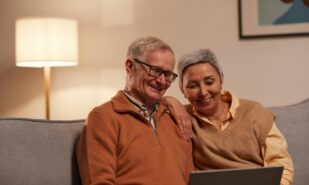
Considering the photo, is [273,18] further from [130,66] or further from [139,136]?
[139,136]

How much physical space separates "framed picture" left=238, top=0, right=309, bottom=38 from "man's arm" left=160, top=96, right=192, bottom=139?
917mm

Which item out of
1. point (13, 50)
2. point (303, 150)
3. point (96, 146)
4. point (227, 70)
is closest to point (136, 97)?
point (96, 146)

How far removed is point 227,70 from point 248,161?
91 centimetres

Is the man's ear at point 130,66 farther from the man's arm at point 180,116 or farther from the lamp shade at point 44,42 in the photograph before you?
the lamp shade at point 44,42

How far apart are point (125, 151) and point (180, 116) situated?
0.33m

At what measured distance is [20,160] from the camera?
1579 millimetres

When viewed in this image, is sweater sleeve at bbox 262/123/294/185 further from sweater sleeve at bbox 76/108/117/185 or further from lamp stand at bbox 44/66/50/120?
lamp stand at bbox 44/66/50/120

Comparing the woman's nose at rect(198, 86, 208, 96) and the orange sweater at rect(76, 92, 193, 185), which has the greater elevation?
the woman's nose at rect(198, 86, 208, 96)

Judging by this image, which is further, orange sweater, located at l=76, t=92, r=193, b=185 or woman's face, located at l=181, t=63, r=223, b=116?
woman's face, located at l=181, t=63, r=223, b=116

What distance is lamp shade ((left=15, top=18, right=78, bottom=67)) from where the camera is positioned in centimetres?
235

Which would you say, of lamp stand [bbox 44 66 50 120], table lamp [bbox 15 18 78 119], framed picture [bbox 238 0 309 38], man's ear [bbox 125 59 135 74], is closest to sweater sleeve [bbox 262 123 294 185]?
man's ear [bbox 125 59 135 74]

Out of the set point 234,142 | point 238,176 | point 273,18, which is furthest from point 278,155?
point 273,18

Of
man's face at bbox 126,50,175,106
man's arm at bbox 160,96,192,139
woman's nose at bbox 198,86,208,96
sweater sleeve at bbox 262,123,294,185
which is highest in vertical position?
man's face at bbox 126,50,175,106

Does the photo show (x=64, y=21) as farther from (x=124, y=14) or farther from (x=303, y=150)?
Result: (x=303, y=150)
